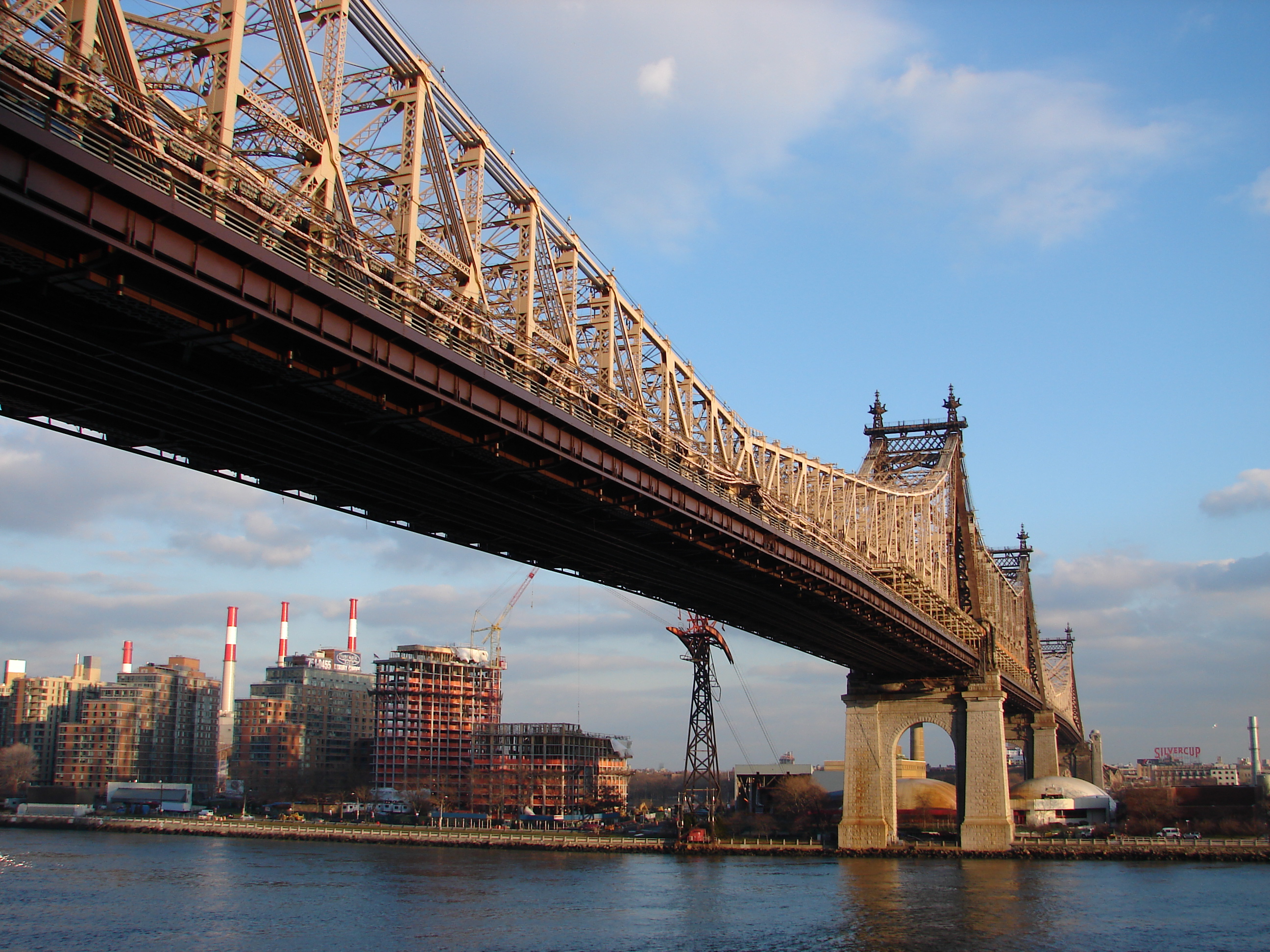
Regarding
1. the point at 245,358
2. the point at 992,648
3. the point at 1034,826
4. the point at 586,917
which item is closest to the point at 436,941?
the point at 586,917

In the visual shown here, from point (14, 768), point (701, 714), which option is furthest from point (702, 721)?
point (14, 768)

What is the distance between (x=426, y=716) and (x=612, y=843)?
223ft

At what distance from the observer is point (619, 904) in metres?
52.2

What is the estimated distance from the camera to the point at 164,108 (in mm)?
23156

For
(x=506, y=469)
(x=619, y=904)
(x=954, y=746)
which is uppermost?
(x=506, y=469)

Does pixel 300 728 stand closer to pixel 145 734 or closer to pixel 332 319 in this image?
pixel 145 734

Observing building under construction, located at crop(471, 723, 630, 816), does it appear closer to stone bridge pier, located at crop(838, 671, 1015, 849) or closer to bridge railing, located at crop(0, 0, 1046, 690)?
stone bridge pier, located at crop(838, 671, 1015, 849)

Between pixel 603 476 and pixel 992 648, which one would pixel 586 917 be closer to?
pixel 603 476

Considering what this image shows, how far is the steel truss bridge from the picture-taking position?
21.2 m

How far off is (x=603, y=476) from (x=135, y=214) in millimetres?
18408

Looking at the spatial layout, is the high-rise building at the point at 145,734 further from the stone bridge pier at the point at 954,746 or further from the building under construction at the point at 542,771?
the stone bridge pier at the point at 954,746

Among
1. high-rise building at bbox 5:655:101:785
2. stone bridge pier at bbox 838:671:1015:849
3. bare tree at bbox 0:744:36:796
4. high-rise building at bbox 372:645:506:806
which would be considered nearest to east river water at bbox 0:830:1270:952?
stone bridge pier at bbox 838:671:1015:849

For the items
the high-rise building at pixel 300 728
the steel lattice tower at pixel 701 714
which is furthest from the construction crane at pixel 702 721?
the high-rise building at pixel 300 728

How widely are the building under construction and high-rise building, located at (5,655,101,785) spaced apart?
3522 inches
